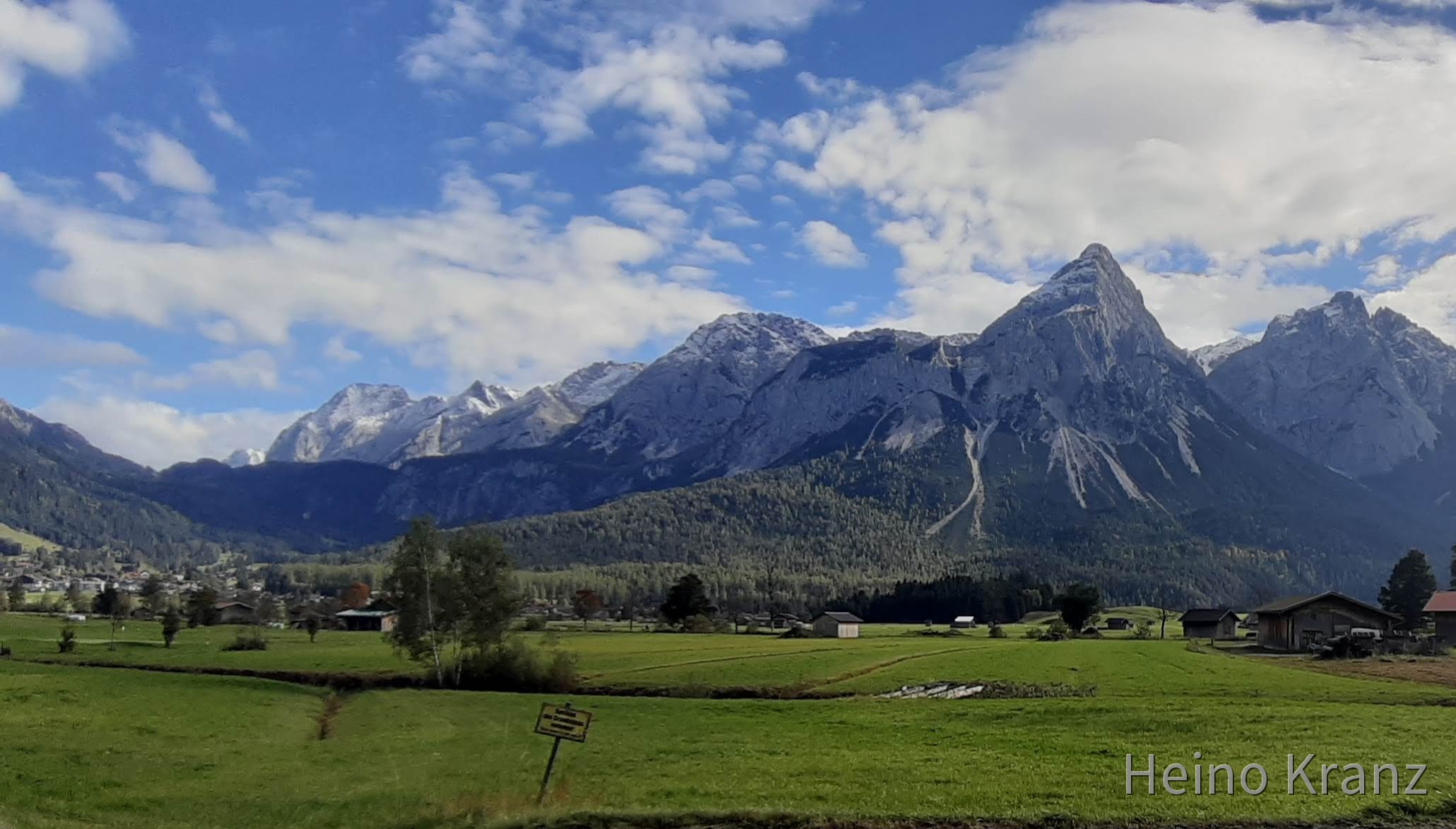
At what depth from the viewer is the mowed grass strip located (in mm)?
27812

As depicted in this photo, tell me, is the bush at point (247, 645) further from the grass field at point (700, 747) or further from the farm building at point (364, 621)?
the farm building at point (364, 621)

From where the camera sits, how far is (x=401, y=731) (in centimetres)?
4866

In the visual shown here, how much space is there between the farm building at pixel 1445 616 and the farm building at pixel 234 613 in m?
171

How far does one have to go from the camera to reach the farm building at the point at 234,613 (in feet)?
570

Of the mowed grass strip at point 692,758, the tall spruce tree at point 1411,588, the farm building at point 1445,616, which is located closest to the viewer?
the mowed grass strip at point 692,758

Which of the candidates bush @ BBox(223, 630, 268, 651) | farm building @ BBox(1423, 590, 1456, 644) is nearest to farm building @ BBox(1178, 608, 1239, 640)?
farm building @ BBox(1423, 590, 1456, 644)

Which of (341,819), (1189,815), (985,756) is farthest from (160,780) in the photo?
(1189,815)

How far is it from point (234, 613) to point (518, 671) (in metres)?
132

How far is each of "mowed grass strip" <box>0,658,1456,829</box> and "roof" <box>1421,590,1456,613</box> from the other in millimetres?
61024

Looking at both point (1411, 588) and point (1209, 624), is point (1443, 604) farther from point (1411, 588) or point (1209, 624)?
point (1209, 624)

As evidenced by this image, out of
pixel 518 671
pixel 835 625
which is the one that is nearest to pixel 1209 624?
pixel 835 625

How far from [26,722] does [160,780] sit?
14.4 m

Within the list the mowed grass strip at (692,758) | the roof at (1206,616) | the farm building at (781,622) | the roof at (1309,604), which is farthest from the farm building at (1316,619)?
the farm building at (781,622)

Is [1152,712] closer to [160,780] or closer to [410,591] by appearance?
[160,780]
